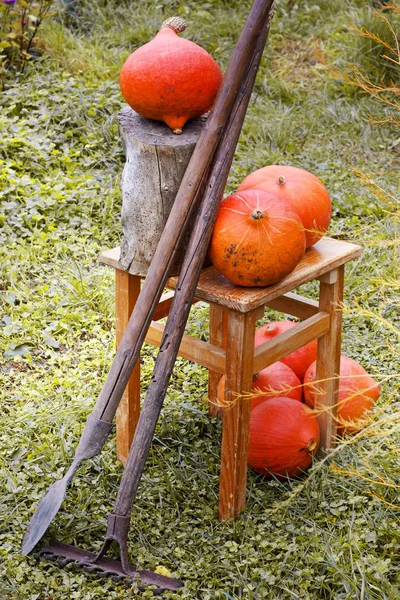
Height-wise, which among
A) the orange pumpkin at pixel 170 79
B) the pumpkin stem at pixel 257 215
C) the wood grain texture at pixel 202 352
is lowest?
the wood grain texture at pixel 202 352

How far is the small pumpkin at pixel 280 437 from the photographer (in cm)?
268

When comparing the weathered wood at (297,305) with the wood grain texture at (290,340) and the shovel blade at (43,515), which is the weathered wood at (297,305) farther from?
the shovel blade at (43,515)

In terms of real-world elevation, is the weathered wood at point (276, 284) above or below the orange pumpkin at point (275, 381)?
above

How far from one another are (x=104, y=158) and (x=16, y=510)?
292 centimetres

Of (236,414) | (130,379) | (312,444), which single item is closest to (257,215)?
(236,414)

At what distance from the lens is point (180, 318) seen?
2348 mm

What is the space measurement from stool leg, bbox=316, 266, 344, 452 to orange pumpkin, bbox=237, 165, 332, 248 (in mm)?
171

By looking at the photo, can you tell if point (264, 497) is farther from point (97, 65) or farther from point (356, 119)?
point (97, 65)

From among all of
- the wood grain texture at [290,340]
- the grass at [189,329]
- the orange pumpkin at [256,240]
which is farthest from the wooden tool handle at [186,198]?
the grass at [189,329]

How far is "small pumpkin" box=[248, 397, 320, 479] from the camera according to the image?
2684 mm

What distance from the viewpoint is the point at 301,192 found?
99.8 inches

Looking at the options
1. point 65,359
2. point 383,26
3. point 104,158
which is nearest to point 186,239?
point 65,359

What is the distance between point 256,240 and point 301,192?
0.34 metres

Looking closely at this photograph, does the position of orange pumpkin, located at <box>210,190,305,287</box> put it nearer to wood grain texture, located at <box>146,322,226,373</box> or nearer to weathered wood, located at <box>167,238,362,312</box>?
weathered wood, located at <box>167,238,362,312</box>
